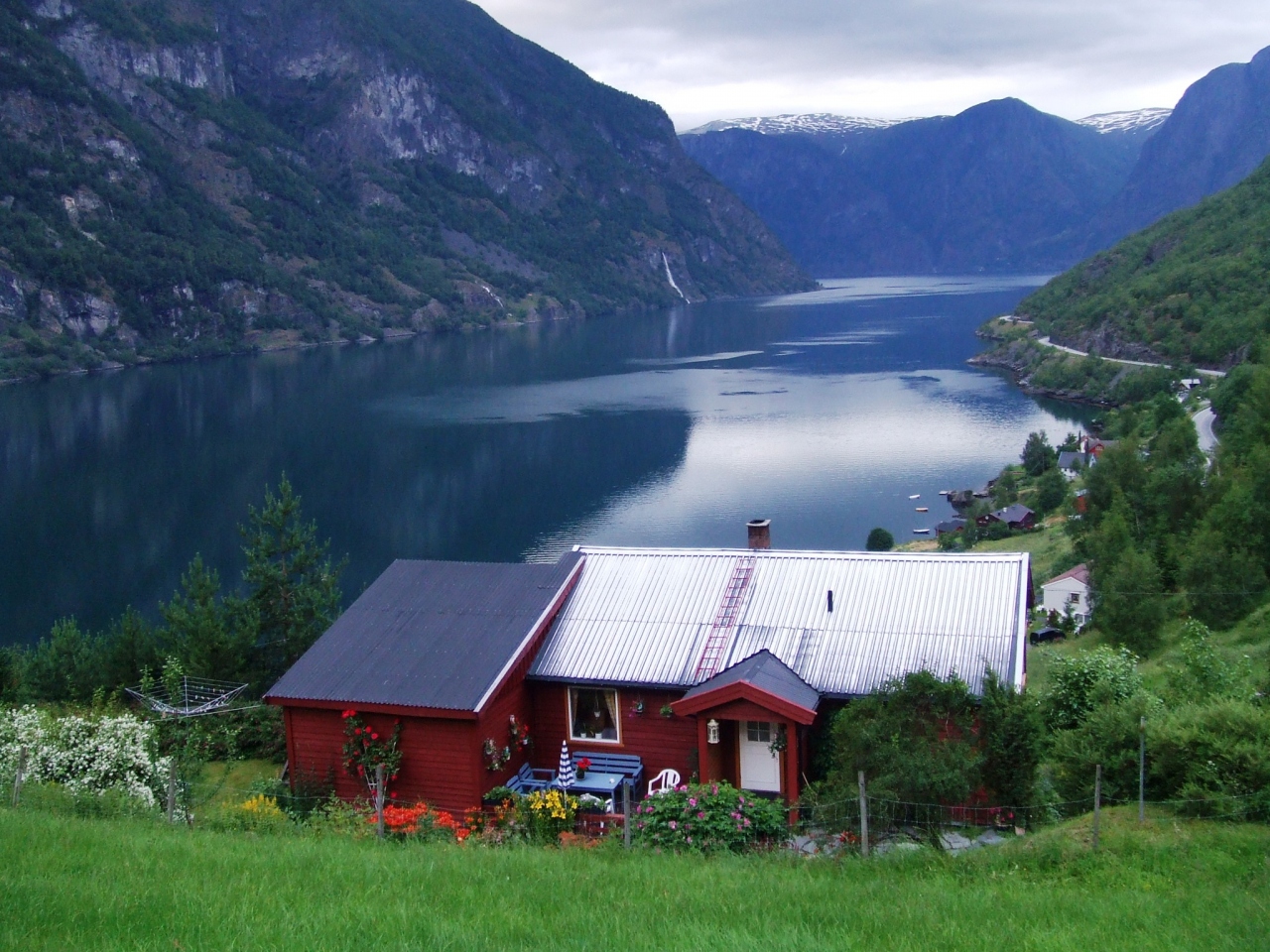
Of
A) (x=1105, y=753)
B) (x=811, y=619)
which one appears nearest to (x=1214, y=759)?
(x=1105, y=753)

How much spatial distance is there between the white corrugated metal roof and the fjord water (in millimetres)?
23231

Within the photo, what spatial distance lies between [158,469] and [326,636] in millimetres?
52101

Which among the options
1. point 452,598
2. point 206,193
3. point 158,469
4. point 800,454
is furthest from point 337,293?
point 452,598

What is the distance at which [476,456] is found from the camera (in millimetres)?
64750

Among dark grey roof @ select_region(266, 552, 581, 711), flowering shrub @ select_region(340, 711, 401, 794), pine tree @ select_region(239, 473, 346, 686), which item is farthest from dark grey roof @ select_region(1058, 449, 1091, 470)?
flowering shrub @ select_region(340, 711, 401, 794)

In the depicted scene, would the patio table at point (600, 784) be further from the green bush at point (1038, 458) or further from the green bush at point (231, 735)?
the green bush at point (1038, 458)

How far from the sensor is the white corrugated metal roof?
14.1 metres

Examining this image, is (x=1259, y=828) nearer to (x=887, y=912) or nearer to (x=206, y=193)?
(x=887, y=912)

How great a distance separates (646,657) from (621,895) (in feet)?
23.7

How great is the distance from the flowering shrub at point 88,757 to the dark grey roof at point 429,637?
69.8 inches

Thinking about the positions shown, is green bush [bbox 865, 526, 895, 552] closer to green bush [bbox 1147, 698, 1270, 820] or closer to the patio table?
the patio table

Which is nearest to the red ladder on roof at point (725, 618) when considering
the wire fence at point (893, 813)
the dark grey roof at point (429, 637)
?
the dark grey roof at point (429, 637)

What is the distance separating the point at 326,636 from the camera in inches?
619

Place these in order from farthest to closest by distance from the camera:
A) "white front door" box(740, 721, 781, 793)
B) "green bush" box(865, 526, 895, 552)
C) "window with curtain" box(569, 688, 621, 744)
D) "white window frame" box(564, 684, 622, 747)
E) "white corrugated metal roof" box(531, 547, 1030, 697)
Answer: "green bush" box(865, 526, 895, 552), "window with curtain" box(569, 688, 621, 744), "white window frame" box(564, 684, 622, 747), "white corrugated metal roof" box(531, 547, 1030, 697), "white front door" box(740, 721, 781, 793)
